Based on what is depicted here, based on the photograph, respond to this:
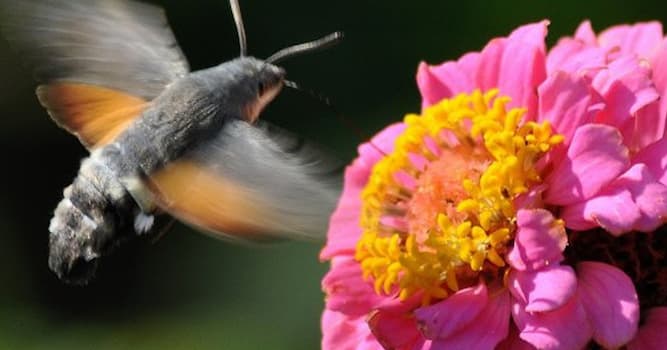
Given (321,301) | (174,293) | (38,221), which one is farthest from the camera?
(38,221)

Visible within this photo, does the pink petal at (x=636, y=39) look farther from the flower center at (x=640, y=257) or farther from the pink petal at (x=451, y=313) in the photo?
the pink petal at (x=451, y=313)

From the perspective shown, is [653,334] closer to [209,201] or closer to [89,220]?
[209,201]

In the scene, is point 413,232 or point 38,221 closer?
point 413,232

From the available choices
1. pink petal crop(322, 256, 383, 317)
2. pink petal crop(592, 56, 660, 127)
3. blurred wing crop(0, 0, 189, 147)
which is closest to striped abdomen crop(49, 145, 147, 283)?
blurred wing crop(0, 0, 189, 147)

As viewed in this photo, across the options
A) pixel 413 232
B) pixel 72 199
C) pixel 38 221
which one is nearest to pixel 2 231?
pixel 38 221

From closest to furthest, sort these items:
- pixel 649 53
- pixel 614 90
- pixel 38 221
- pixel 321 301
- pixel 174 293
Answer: pixel 614 90
pixel 649 53
pixel 321 301
pixel 174 293
pixel 38 221

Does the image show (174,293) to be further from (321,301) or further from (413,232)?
(413,232)
